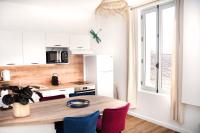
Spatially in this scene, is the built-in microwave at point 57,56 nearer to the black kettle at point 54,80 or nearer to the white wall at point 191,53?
the black kettle at point 54,80

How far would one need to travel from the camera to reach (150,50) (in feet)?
14.9

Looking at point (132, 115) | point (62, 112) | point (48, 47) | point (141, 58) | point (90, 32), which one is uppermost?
point (90, 32)

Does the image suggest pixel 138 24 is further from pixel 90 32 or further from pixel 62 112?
pixel 62 112

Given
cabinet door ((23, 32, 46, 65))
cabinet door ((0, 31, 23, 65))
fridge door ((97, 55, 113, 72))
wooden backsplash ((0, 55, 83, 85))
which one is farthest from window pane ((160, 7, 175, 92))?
cabinet door ((0, 31, 23, 65))

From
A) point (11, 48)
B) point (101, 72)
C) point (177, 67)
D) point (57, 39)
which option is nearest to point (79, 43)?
point (57, 39)

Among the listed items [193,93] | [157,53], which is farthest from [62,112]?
[157,53]

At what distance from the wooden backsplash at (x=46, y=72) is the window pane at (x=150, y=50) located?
1871 mm

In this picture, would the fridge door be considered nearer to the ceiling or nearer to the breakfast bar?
the ceiling

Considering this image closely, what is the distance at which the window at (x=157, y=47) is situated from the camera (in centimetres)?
406

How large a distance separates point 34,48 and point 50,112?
2.23 m

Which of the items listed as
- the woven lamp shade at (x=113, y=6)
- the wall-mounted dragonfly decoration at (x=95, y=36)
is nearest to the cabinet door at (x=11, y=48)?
the wall-mounted dragonfly decoration at (x=95, y=36)

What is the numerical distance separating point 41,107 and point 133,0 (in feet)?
9.45

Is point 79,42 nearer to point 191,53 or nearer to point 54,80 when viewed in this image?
point 54,80

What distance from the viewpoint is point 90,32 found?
5.26 metres
